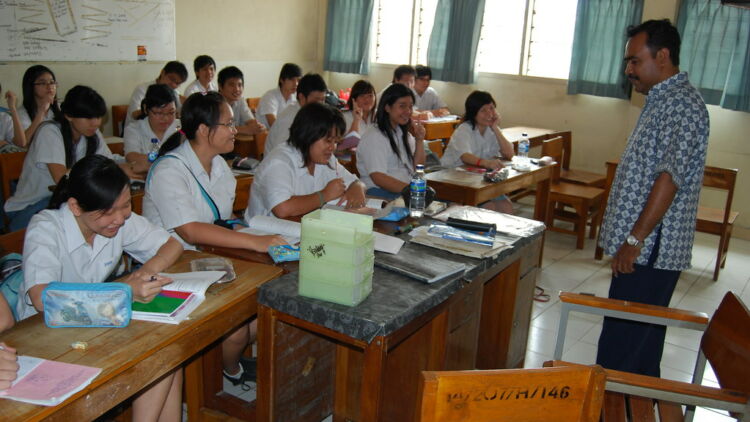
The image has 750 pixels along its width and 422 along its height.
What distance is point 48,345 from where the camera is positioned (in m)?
1.43

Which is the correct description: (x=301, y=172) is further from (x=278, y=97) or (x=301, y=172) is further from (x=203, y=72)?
(x=203, y=72)

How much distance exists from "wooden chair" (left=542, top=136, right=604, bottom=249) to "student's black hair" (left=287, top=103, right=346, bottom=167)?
2.26 meters

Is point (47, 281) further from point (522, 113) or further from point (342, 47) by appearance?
point (342, 47)

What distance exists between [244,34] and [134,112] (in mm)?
2402

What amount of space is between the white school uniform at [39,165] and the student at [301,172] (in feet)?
3.57

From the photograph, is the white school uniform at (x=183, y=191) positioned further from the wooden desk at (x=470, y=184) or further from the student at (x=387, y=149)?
the wooden desk at (x=470, y=184)

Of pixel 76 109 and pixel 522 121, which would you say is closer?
pixel 76 109

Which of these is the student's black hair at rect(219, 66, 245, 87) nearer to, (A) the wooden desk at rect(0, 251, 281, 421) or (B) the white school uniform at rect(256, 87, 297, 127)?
(B) the white school uniform at rect(256, 87, 297, 127)

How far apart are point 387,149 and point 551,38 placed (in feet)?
11.7

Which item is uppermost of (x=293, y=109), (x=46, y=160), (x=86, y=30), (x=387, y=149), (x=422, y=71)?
(x=86, y=30)

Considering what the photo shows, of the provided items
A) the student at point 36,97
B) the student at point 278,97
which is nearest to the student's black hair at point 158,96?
the student at point 36,97

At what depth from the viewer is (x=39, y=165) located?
3.11 m

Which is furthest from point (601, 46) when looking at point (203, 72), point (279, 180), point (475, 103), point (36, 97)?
point (36, 97)

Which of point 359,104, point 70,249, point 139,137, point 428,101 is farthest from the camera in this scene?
point 428,101
